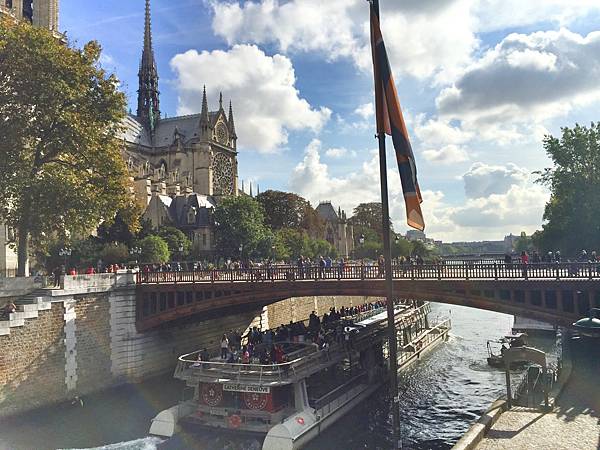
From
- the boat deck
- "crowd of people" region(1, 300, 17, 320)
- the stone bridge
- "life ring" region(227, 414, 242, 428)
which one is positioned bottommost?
"life ring" region(227, 414, 242, 428)

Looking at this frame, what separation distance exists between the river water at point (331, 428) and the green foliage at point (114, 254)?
22.8 meters

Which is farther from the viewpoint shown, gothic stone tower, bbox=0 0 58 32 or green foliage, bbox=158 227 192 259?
green foliage, bbox=158 227 192 259

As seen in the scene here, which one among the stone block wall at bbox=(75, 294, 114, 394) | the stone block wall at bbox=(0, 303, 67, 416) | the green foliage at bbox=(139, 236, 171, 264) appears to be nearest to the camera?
the stone block wall at bbox=(0, 303, 67, 416)

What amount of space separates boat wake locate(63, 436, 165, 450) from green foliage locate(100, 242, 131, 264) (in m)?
32.5

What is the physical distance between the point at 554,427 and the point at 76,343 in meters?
24.0

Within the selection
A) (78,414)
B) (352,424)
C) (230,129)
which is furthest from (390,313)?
(230,129)

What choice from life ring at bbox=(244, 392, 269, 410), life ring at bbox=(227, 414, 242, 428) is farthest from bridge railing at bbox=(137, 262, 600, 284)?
life ring at bbox=(227, 414, 242, 428)

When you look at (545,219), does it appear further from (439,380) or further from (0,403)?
(0,403)

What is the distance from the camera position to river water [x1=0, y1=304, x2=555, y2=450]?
2212cm

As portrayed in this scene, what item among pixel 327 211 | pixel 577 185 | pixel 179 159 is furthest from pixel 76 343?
pixel 327 211

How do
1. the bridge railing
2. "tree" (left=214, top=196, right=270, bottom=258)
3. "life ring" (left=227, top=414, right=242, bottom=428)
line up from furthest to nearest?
"tree" (left=214, top=196, right=270, bottom=258) < "life ring" (left=227, top=414, right=242, bottom=428) < the bridge railing

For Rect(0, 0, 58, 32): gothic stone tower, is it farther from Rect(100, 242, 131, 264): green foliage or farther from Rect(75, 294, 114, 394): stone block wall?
Rect(75, 294, 114, 394): stone block wall

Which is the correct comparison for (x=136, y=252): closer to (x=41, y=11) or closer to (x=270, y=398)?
(x=41, y=11)

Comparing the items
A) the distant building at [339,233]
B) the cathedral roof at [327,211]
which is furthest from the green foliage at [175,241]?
the cathedral roof at [327,211]
